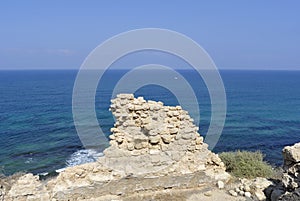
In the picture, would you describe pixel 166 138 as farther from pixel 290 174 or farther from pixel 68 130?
pixel 68 130

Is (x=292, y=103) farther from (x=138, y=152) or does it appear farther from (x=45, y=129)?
(x=138, y=152)

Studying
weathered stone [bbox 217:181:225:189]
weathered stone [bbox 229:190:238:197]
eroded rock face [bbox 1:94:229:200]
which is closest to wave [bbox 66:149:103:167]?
eroded rock face [bbox 1:94:229:200]

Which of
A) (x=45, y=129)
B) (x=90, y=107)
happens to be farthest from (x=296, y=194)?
(x=90, y=107)

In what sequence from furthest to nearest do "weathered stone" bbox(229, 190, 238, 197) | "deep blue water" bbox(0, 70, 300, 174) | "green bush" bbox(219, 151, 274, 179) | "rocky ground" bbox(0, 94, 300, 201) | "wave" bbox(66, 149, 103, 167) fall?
"deep blue water" bbox(0, 70, 300, 174) → "wave" bbox(66, 149, 103, 167) → "green bush" bbox(219, 151, 274, 179) → "weathered stone" bbox(229, 190, 238, 197) → "rocky ground" bbox(0, 94, 300, 201)

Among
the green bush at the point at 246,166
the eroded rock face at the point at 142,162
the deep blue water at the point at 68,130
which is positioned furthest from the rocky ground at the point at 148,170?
the deep blue water at the point at 68,130

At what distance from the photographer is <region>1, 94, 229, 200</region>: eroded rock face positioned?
8.58 metres

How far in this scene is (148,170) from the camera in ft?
29.9

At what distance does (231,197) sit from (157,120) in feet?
10.5

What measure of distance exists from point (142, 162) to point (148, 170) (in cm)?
30

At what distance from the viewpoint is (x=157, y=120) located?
378 inches

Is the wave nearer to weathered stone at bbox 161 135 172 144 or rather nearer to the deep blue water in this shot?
the deep blue water

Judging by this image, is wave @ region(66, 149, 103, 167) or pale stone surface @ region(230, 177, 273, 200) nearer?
pale stone surface @ region(230, 177, 273, 200)

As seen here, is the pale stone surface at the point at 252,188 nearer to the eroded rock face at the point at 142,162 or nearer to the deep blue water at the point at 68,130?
the eroded rock face at the point at 142,162

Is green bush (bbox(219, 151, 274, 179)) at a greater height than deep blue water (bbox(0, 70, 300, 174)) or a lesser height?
greater
